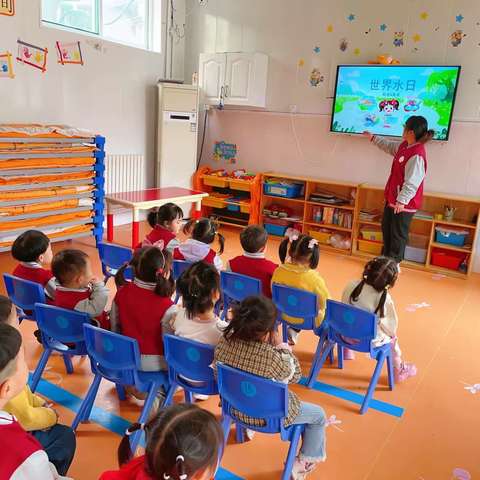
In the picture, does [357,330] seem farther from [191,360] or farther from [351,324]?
[191,360]

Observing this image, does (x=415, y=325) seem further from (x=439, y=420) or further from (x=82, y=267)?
(x=82, y=267)

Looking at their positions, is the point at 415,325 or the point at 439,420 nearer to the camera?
the point at 439,420

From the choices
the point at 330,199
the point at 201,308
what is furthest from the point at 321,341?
the point at 330,199

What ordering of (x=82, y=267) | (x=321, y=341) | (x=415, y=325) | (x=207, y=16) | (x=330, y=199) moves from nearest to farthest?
(x=82, y=267) < (x=321, y=341) < (x=415, y=325) < (x=330, y=199) < (x=207, y=16)

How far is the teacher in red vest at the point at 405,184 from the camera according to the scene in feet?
13.9

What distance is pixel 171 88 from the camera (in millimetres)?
6129

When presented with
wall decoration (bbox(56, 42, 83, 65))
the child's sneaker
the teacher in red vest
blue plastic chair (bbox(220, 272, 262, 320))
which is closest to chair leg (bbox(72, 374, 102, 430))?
blue plastic chair (bbox(220, 272, 262, 320))

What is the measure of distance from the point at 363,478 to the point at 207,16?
6.11 m

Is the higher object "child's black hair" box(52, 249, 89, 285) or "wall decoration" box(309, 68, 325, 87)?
"wall decoration" box(309, 68, 325, 87)

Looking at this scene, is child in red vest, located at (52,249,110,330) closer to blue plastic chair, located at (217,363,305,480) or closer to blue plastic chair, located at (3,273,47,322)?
blue plastic chair, located at (3,273,47,322)

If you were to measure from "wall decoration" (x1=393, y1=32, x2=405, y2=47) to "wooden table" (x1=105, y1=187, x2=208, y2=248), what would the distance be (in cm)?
268

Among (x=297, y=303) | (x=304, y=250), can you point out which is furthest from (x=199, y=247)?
(x=297, y=303)

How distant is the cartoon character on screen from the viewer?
5242 millimetres

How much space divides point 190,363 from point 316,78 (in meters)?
4.68
